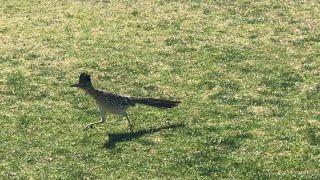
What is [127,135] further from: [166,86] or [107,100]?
[166,86]

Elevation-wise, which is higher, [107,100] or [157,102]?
[107,100]

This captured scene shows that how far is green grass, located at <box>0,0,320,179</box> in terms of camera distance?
51.5ft

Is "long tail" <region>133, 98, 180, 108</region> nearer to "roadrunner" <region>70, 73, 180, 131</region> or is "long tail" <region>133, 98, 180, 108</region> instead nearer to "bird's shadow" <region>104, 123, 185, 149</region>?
"roadrunner" <region>70, 73, 180, 131</region>

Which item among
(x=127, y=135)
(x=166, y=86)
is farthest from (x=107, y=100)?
(x=166, y=86)

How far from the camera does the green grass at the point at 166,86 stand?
618 inches

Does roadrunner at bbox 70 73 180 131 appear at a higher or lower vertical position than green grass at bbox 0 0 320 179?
higher

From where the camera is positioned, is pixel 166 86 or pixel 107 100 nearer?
pixel 107 100

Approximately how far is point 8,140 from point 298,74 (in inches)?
421

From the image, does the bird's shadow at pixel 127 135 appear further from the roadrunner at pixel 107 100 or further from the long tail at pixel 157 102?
the long tail at pixel 157 102

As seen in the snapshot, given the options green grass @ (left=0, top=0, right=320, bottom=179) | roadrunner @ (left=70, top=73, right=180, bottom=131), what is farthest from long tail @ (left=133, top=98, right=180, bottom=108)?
green grass @ (left=0, top=0, right=320, bottom=179)

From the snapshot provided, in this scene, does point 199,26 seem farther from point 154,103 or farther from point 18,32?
point 154,103

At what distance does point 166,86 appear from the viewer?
69.4ft

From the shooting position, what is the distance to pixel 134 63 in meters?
23.5

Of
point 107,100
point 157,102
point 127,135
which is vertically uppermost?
point 107,100
